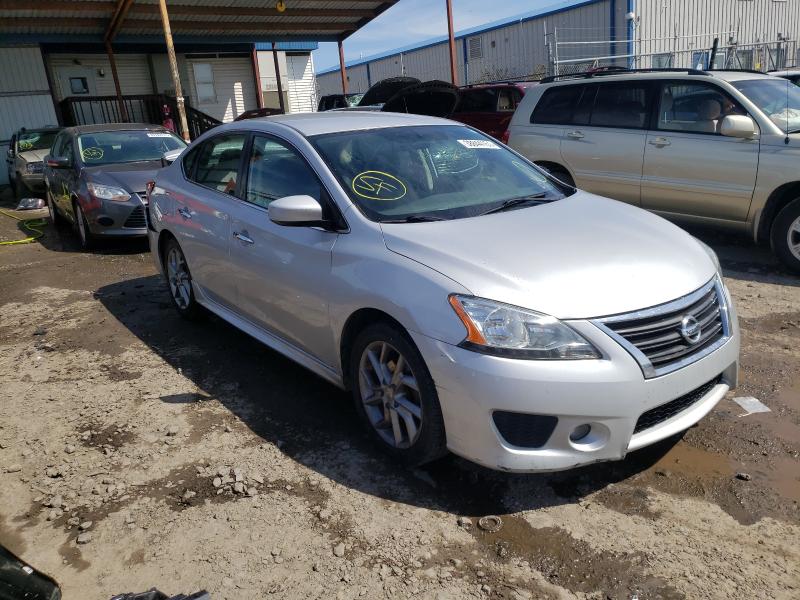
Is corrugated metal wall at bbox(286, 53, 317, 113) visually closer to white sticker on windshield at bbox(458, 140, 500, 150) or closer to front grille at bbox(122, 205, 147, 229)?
front grille at bbox(122, 205, 147, 229)

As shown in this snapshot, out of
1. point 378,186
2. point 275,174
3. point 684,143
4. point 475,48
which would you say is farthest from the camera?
point 475,48

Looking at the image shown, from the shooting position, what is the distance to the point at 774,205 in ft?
Answer: 20.0

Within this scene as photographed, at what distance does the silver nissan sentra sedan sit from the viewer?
2711mm

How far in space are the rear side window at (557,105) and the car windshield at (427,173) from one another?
3640 millimetres

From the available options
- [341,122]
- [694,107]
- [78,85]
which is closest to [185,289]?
[341,122]

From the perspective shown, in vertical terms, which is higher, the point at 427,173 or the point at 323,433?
the point at 427,173

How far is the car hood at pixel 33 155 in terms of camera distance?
13.8 meters

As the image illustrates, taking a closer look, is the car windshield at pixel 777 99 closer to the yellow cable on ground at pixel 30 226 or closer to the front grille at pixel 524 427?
the front grille at pixel 524 427

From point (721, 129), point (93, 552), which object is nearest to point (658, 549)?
point (93, 552)

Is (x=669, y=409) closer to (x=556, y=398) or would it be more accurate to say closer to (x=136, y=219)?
(x=556, y=398)

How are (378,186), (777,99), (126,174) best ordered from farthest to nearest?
(126,174) < (777,99) < (378,186)

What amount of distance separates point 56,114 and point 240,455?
59.7ft

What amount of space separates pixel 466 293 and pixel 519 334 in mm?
278

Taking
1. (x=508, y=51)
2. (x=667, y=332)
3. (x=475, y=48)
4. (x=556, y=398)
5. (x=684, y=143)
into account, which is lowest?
(x=556, y=398)
